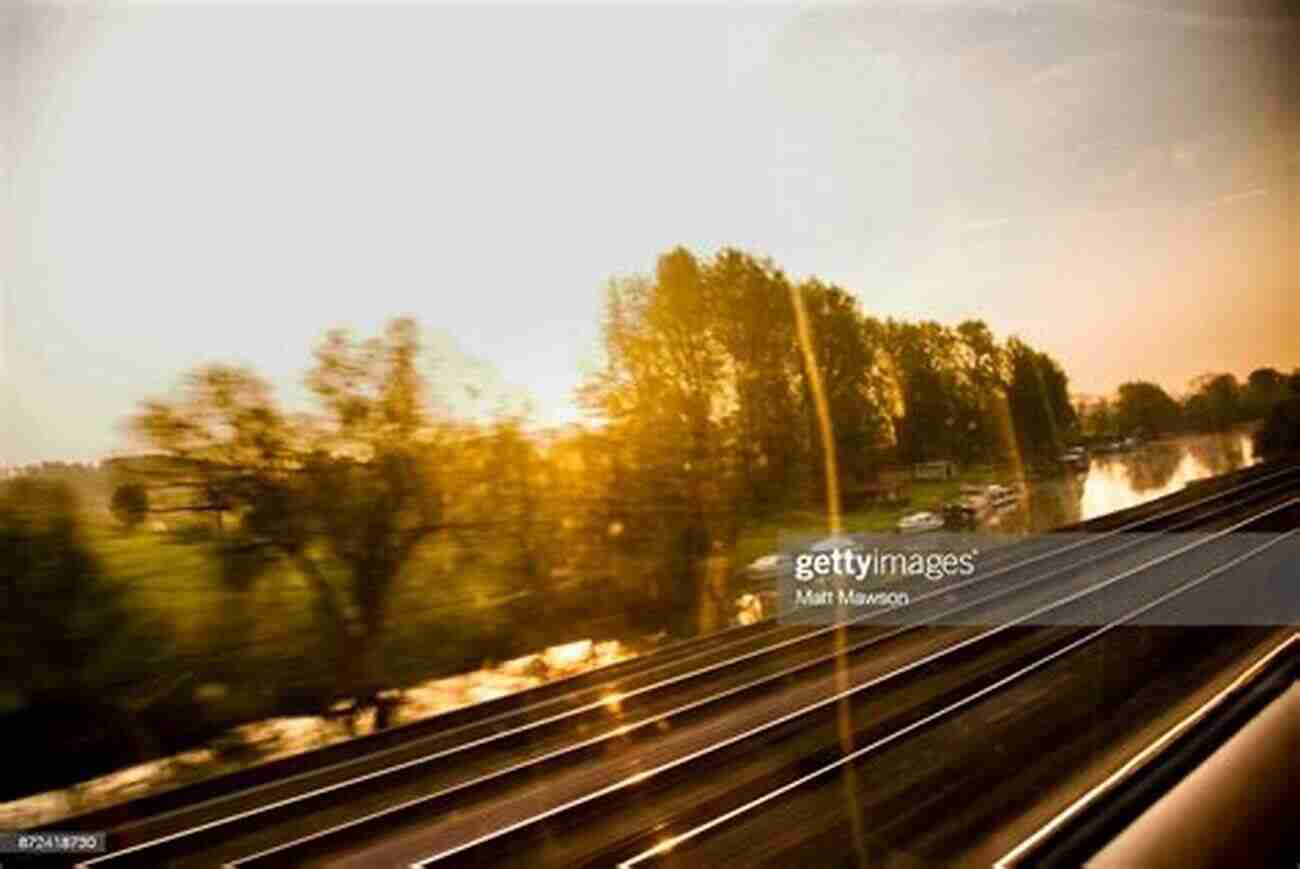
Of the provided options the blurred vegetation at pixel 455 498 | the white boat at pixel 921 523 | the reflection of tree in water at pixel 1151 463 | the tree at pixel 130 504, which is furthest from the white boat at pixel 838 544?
the tree at pixel 130 504

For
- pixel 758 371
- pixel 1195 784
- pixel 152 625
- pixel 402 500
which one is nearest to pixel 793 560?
pixel 758 371

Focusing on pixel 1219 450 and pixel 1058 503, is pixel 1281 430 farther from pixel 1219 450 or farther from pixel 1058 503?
pixel 1058 503

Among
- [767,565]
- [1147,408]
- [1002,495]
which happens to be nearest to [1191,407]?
[1147,408]

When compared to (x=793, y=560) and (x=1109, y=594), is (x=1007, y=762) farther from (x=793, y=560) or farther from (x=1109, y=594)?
(x=793, y=560)

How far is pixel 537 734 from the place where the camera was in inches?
209

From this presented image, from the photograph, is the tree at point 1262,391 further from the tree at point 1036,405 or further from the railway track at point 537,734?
the railway track at point 537,734

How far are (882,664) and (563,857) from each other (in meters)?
2.84

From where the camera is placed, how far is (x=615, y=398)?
29.9 feet

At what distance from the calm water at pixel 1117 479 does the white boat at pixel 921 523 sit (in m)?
1.67

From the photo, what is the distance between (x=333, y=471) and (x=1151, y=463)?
735 centimetres

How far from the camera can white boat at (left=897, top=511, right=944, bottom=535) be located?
6.14 metres

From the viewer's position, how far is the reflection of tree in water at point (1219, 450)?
24.9 feet

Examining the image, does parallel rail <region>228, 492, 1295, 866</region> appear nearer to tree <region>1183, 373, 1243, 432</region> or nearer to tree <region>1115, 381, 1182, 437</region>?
tree <region>1115, 381, 1182, 437</region>

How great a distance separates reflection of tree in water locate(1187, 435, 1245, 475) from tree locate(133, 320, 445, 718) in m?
6.70
